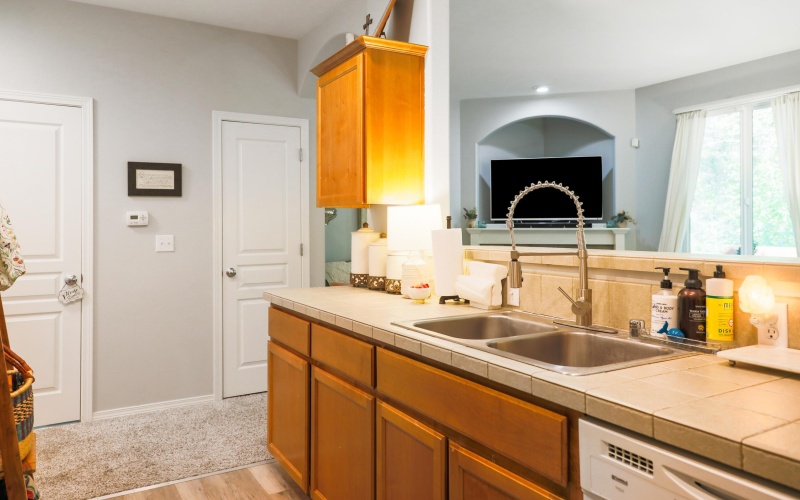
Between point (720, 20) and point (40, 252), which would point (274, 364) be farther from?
point (720, 20)

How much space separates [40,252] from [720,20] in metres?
5.44

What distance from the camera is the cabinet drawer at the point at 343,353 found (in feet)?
5.99

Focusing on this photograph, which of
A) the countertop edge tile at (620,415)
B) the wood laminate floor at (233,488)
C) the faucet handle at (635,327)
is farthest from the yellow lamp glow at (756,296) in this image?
the wood laminate floor at (233,488)

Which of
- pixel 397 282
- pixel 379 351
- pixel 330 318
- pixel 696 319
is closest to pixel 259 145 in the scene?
pixel 397 282

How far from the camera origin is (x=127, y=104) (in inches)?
139

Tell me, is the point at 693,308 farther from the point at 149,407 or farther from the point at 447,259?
the point at 149,407

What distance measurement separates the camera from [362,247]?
2920 mm

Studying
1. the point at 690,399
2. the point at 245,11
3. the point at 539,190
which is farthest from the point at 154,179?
the point at 539,190

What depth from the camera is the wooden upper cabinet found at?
2596 mm

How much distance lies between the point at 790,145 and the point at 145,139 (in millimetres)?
5634

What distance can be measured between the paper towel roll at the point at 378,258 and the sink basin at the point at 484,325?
0.87 metres

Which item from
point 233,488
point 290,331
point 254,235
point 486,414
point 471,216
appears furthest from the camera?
point 471,216

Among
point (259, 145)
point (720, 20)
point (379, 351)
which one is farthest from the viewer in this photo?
point (720, 20)

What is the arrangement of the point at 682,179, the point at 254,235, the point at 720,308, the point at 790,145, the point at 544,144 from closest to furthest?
the point at 720,308 < the point at 254,235 < the point at 790,145 < the point at 682,179 < the point at 544,144
